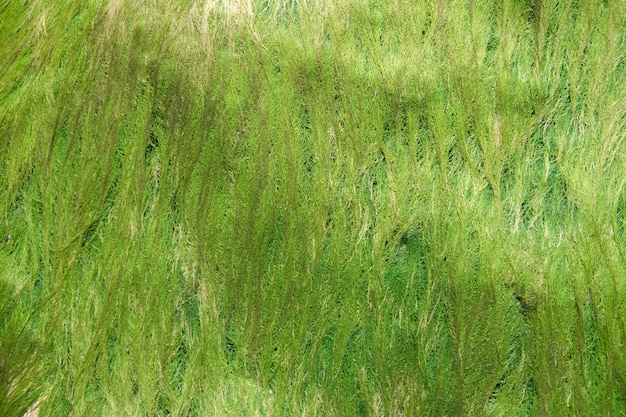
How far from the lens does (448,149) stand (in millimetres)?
1367

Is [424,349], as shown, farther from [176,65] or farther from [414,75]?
[176,65]

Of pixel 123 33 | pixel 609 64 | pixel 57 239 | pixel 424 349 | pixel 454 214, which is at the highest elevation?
pixel 123 33

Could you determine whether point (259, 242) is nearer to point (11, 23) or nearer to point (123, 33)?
point (123, 33)

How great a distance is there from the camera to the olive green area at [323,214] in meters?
1.33

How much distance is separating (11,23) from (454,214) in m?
1.50

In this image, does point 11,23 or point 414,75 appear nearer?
point 414,75

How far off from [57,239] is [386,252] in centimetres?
98

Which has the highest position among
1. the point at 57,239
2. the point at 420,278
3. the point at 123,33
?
the point at 123,33

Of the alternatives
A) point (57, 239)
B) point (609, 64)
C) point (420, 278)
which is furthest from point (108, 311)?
point (609, 64)

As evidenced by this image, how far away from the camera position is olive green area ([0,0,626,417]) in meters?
1.33

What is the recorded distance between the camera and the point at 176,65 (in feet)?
4.60

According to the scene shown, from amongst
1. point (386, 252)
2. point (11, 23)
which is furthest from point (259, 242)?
point (11, 23)

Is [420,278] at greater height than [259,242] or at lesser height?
lesser

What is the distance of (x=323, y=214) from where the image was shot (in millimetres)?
1360
